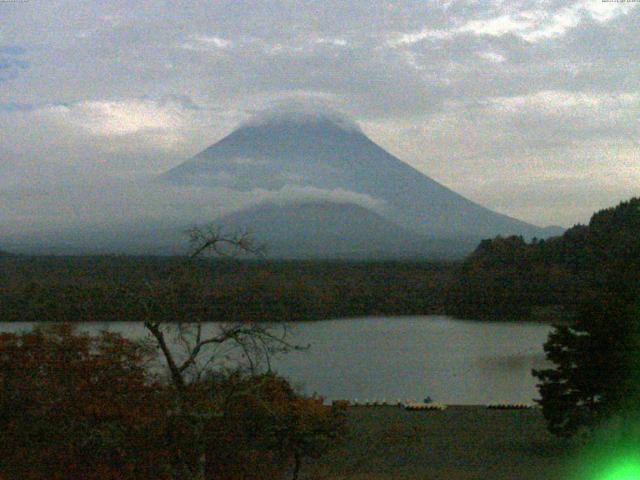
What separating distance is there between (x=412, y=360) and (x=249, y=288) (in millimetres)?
6278

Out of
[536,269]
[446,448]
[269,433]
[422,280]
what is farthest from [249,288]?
[269,433]

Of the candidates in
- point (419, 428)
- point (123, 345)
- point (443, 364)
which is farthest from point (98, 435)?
point (443, 364)

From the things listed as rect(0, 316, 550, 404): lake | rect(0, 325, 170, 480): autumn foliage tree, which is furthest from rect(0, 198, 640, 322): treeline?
rect(0, 325, 170, 480): autumn foliage tree

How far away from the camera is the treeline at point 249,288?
1680 centimetres

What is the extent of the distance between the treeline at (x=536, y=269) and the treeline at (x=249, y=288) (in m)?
1.45

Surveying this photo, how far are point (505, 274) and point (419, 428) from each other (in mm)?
19757

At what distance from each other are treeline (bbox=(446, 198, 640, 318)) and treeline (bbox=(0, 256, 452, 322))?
145 centimetres

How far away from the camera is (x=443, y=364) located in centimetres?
1716

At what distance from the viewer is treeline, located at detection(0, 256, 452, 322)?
16797 millimetres

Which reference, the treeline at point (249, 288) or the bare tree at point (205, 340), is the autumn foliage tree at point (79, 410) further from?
the treeline at point (249, 288)

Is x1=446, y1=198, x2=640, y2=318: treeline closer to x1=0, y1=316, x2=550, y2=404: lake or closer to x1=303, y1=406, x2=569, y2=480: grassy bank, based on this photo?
x1=0, y1=316, x2=550, y2=404: lake

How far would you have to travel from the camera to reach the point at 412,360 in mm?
17656

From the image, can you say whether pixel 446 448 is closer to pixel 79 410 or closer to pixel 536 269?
pixel 79 410

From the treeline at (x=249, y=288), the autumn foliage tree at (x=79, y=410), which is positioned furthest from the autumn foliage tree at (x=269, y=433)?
the treeline at (x=249, y=288)
